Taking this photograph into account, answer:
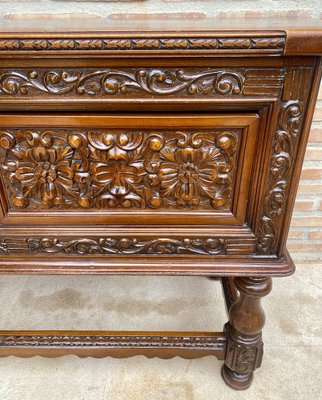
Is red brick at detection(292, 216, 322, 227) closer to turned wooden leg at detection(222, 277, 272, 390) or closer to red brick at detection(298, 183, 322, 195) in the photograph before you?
red brick at detection(298, 183, 322, 195)

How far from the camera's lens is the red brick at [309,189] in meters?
1.41

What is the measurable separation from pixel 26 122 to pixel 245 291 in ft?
2.07

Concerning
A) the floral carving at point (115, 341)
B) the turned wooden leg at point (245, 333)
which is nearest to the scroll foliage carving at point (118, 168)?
the turned wooden leg at point (245, 333)

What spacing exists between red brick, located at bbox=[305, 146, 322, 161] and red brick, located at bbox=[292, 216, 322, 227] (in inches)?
10.2

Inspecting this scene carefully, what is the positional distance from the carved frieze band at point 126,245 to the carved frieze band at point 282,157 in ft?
0.14

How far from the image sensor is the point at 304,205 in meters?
1.46

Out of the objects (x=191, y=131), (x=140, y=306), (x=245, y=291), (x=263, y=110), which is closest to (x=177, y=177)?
(x=191, y=131)

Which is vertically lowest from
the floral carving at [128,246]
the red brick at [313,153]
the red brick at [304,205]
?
the red brick at [304,205]

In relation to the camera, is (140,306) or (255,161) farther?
(140,306)

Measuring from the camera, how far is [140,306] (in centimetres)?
136

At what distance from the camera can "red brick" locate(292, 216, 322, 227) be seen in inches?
58.6

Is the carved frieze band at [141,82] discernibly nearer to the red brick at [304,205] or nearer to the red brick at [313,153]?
the red brick at [313,153]

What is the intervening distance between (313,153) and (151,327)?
33.2 inches

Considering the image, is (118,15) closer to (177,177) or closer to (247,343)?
(177,177)
